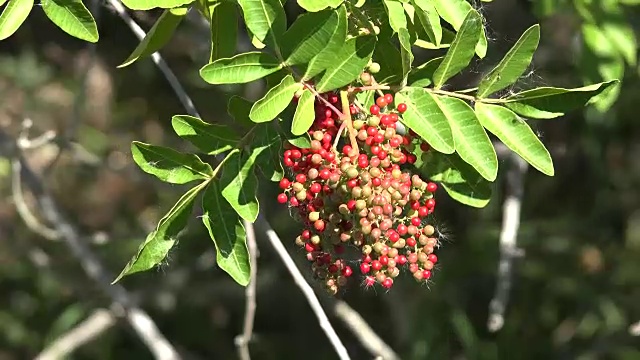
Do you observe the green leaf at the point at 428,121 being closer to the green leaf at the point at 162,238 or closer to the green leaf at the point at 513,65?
the green leaf at the point at 513,65

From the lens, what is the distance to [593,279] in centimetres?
336

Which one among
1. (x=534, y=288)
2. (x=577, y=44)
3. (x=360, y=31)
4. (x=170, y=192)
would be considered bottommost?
(x=534, y=288)

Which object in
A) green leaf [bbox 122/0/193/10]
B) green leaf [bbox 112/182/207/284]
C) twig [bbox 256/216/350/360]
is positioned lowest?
twig [bbox 256/216/350/360]

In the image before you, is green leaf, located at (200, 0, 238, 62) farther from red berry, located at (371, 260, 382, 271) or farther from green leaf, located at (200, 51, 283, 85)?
red berry, located at (371, 260, 382, 271)

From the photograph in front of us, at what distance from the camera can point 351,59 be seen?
112 cm

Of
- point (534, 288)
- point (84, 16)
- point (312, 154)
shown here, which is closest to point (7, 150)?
point (84, 16)

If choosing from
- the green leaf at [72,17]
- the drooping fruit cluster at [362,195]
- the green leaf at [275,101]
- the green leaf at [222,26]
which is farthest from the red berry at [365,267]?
the green leaf at [72,17]

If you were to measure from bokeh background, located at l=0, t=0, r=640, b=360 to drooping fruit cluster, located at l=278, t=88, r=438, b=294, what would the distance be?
1.38 m

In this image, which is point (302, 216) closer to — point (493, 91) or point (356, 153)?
point (356, 153)

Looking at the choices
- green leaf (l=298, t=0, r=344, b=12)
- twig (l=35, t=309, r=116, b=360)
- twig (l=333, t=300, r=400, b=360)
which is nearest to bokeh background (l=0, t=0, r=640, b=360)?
twig (l=35, t=309, r=116, b=360)

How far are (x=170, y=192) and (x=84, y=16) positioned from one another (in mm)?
2146

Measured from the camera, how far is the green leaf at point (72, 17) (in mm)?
1191

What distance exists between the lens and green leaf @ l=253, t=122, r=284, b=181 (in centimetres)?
121

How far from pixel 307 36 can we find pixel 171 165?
27 cm
